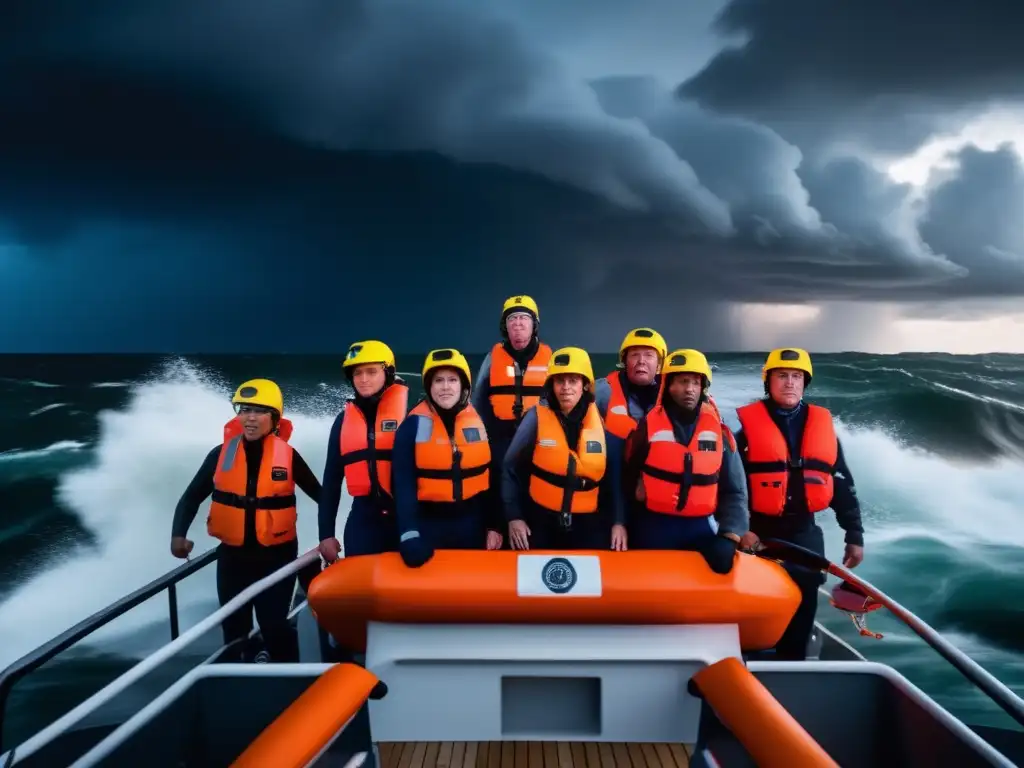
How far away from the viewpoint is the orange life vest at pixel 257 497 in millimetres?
2959

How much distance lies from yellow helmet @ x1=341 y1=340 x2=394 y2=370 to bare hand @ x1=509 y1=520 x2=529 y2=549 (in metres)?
0.99

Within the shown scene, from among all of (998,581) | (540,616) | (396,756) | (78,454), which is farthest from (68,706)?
(998,581)

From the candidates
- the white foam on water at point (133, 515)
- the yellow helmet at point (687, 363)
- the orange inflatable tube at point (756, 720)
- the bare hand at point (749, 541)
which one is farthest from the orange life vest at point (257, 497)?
the white foam on water at point (133, 515)

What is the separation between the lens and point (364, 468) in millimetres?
2896

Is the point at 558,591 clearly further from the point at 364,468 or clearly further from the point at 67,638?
the point at 67,638

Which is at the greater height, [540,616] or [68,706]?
[540,616]

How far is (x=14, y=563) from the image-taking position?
1249 centimetres

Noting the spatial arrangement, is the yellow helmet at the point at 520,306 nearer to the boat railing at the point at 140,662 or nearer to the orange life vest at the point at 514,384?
the orange life vest at the point at 514,384

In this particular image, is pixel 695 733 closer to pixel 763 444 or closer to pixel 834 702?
pixel 834 702

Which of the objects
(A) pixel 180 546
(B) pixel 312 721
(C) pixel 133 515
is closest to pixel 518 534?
(B) pixel 312 721

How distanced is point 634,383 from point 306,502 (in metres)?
11.8

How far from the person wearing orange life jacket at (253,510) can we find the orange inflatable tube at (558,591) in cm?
73

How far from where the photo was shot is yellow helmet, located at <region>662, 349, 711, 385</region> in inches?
103

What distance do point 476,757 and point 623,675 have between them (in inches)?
24.4
